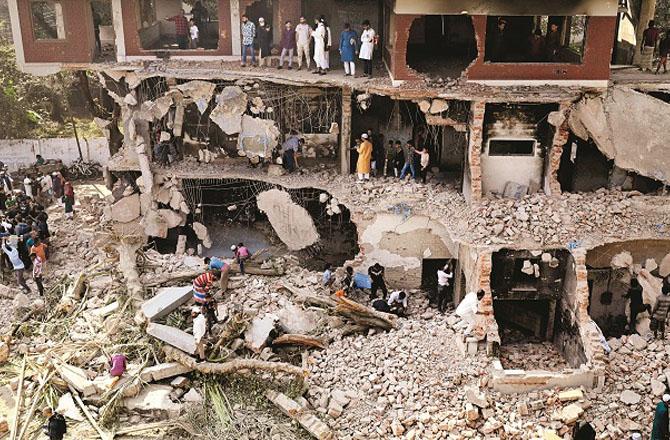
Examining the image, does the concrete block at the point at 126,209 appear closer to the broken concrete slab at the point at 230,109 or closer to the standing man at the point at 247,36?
the broken concrete slab at the point at 230,109

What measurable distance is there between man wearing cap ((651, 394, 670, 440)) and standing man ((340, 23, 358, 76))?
12240 mm

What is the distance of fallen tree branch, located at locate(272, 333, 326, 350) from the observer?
18125 mm

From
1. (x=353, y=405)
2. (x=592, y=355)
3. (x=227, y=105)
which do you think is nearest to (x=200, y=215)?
(x=227, y=105)

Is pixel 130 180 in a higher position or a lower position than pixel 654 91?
lower

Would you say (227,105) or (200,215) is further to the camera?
(200,215)

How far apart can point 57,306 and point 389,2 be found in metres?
12.6

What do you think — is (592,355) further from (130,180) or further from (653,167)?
(130,180)

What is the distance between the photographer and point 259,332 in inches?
707

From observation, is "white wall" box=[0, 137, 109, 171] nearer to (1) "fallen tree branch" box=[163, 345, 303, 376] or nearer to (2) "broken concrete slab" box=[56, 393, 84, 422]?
(1) "fallen tree branch" box=[163, 345, 303, 376]

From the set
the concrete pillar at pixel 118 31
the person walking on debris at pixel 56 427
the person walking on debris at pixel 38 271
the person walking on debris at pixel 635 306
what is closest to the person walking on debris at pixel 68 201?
the person walking on debris at pixel 38 271

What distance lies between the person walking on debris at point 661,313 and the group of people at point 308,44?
10.0 meters

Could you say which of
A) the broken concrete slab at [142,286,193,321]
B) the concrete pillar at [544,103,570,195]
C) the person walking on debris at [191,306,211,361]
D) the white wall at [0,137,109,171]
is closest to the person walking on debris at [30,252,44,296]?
the broken concrete slab at [142,286,193,321]

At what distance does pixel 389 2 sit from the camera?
22.3m

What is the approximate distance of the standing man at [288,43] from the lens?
22.3 meters
